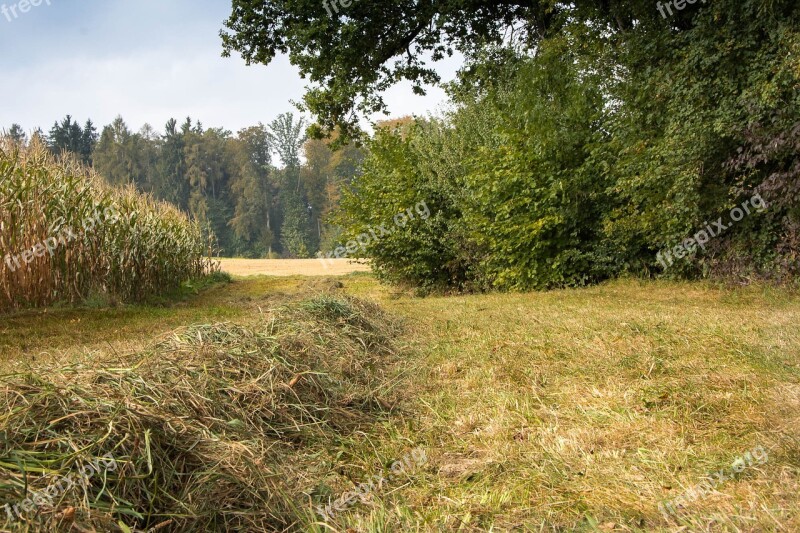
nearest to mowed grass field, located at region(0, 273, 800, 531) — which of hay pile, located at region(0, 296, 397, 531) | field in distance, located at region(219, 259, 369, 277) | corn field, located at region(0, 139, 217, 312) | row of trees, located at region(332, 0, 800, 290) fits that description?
hay pile, located at region(0, 296, 397, 531)

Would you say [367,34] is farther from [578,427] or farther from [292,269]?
[292,269]

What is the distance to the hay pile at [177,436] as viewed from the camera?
1962mm

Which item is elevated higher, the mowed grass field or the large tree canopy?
the large tree canopy

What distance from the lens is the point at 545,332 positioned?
250 inches

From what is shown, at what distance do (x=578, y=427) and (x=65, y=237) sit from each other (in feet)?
28.1

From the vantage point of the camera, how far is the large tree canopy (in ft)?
44.1

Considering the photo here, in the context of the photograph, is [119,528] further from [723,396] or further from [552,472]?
[723,396]

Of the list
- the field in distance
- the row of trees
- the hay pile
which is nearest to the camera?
the hay pile

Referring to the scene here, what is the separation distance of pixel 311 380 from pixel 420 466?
108 cm

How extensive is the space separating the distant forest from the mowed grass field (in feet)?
149

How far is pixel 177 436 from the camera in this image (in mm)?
2406

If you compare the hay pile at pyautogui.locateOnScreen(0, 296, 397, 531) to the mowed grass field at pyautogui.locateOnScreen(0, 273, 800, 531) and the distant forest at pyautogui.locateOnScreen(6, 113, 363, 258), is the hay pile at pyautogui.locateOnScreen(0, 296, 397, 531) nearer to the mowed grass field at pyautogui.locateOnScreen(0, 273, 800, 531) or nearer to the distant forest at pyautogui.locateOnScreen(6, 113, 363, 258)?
the mowed grass field at pyautogui.locateOnScreen(0, 273, 800, 531)

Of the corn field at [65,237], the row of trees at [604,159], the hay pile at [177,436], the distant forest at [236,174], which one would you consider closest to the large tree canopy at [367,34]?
the row of trees at [604,159]

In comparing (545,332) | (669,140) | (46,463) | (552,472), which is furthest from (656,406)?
(669,140)
